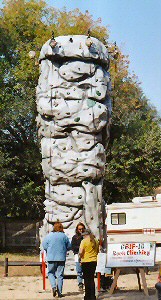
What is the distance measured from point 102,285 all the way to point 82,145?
5024mm

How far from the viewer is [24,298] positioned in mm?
12844

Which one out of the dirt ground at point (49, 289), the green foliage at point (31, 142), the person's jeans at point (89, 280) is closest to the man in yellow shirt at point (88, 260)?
the person's jeans at point (89, 280)

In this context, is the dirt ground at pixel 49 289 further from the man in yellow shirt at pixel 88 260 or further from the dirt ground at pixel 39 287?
the man in yellow shirt at pixel 88 260

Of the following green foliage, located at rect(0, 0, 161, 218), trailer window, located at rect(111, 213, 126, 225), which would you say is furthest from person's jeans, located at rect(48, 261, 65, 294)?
green foliage, located at rect(0, 0, 161, 218)

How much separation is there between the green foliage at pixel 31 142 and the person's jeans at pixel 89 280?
15493 mm

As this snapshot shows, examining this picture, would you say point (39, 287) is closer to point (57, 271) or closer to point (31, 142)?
point (57, 271)

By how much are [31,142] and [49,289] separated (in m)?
15.6

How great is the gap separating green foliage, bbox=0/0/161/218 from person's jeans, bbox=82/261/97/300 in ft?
50.8

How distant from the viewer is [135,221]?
22.0 meters

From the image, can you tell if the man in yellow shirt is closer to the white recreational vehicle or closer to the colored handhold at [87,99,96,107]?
the colored handhold at [87,99,96,107]

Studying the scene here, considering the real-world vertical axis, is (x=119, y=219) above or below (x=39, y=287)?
above

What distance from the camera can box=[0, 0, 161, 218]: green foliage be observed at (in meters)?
28.2

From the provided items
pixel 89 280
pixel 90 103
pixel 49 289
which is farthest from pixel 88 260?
pixel 90 103

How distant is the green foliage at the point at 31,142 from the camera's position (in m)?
28.2
